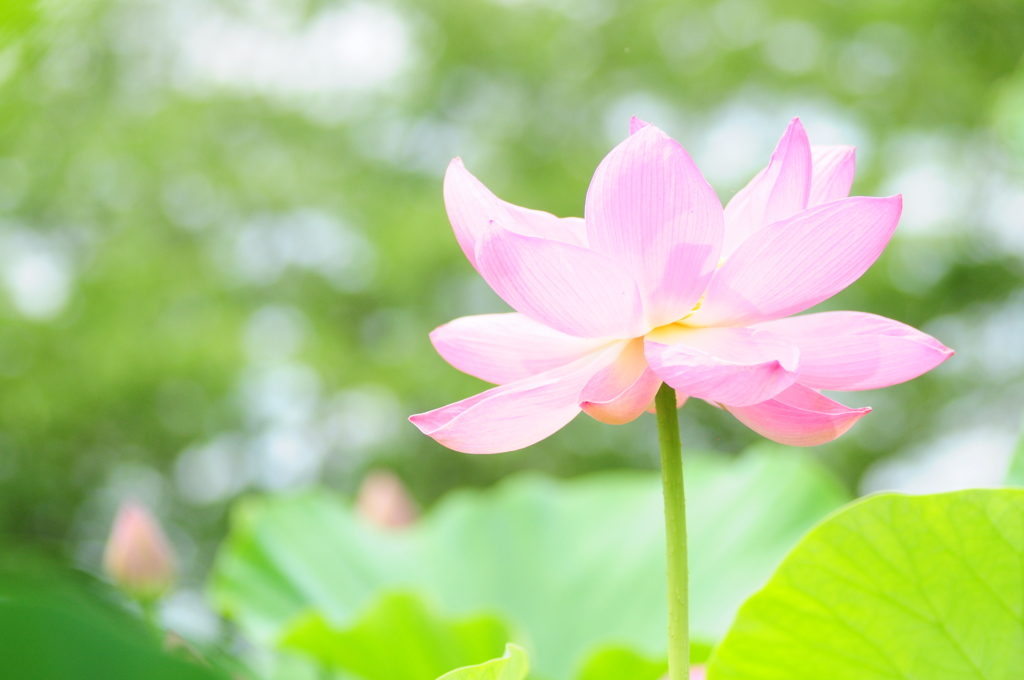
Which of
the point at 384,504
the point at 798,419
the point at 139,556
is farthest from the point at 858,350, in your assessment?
the point at 384,504

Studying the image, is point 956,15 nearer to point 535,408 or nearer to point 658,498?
point 658,498

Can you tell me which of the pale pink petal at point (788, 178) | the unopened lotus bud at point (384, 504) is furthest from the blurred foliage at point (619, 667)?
the unopened lotus bud at point (384, 504)

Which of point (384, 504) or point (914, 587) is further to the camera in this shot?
point (384, 504)

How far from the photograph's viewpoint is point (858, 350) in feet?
0.55

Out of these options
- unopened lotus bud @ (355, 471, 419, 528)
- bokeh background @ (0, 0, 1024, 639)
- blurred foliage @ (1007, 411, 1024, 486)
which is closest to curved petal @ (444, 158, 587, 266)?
blurred foliage @ (1007, 411, 1024, 486)

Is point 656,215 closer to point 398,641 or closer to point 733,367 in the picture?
point 733,367

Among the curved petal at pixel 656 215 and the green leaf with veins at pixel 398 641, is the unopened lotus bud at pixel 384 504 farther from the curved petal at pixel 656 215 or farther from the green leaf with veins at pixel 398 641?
the curved petal at pixel 656 215

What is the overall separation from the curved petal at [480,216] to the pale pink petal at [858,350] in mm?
51

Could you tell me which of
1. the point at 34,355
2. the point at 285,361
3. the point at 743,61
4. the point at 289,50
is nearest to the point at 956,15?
the point at 743,61

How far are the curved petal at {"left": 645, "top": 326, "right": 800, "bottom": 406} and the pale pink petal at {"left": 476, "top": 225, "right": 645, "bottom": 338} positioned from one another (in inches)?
0.4

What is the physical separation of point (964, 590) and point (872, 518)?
3 centimetres

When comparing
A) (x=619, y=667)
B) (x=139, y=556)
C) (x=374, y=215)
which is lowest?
(x=619, y=667)

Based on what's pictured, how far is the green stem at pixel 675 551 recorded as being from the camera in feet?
0.51

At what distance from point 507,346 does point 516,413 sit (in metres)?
0.03
